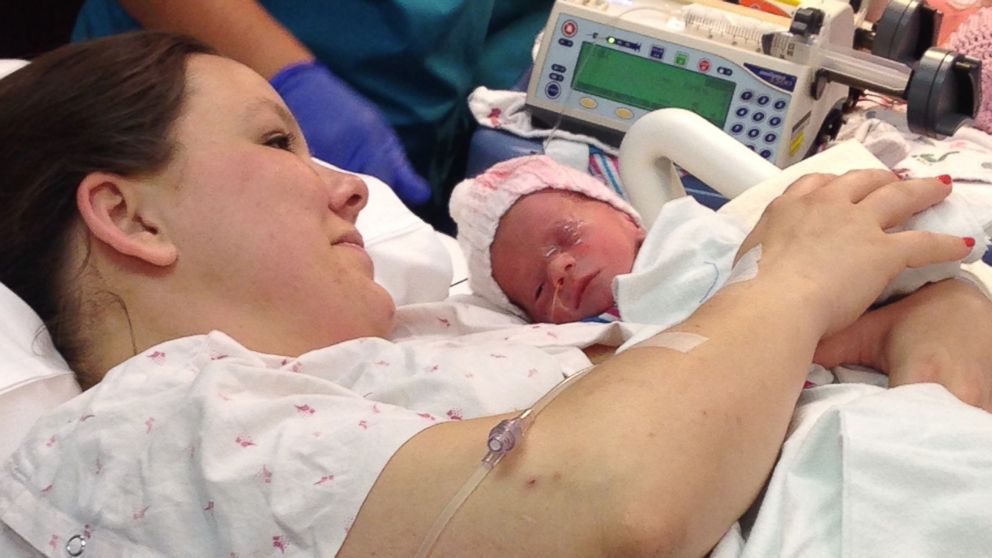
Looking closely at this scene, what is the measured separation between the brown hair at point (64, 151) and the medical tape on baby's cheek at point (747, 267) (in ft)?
1.77

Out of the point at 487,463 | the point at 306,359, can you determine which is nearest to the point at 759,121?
the point at 306,359

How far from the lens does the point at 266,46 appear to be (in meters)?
1.54

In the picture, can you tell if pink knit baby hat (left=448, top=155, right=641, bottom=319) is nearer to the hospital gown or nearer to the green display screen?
the green display screen

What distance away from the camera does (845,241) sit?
849 millimetres

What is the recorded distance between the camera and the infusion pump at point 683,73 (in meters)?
1.58

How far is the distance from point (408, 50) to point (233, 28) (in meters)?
0.31

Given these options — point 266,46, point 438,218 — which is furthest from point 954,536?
point 438,218

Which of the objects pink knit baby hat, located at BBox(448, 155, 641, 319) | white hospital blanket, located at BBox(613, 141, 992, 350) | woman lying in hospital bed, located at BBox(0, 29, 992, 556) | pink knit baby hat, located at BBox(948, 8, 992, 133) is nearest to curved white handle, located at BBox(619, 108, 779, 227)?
white hospital blanket, located at BBox(613, 141, 992, 350)

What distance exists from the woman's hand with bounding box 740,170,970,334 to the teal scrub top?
92cm

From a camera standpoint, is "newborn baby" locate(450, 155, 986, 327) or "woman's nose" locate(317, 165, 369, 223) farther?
"newborn baby" locate(450, 155, 986, 327)

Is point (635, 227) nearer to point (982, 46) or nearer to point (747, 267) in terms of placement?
point (747, 267)

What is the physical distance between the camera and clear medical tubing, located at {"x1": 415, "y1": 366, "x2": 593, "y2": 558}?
25.1 inches

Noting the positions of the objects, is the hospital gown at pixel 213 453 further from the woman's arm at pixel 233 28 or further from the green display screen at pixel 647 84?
the green display screen at pixel 647 84

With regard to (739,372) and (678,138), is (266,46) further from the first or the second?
(739,372)
